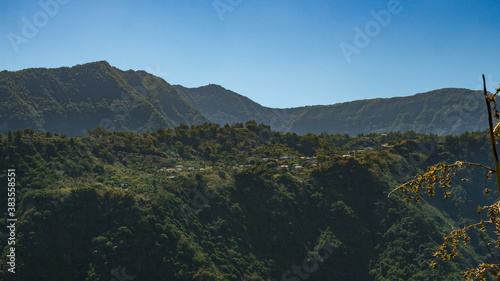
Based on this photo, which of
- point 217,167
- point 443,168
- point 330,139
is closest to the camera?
point 443,168

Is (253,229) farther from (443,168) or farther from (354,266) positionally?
(443,168)

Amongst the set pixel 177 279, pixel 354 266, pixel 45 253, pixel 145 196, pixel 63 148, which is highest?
pixel 63 148

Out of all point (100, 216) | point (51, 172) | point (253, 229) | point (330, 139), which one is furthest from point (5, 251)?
point (330, 139)

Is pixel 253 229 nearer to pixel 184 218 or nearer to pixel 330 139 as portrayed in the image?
pixel 184 218

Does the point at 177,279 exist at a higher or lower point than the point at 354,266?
higher

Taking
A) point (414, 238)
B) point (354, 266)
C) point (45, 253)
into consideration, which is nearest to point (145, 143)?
point (45, 253)

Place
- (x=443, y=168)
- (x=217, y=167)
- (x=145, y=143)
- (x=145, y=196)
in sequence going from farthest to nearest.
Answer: (x=145, y=143), (x=217, y=167), (x=145, y=196), (x=443, y=168)

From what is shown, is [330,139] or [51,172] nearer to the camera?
[51,172]
